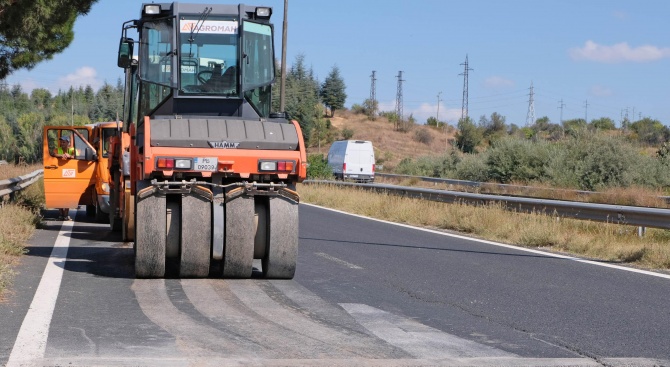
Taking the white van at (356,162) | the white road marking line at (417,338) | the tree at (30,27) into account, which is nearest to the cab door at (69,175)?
the tree at (30,27)

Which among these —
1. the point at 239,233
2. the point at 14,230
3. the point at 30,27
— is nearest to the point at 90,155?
the point at 14,230

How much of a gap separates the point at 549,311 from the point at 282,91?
27.9 meters

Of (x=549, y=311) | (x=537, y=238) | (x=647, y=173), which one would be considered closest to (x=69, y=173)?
(x=537, y=238)

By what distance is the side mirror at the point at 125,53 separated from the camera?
1145cm

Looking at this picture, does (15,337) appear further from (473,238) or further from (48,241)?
(473,238)

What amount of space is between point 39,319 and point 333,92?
392ft

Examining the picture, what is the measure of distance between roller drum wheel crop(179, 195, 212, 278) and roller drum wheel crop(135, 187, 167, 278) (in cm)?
23

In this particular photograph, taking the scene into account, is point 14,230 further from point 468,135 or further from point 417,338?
→ point 468,135

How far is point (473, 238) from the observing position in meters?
17.6

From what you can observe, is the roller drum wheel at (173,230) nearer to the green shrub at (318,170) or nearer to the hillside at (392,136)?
the green shrub at (318,170)

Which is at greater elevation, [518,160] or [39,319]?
[518,160]

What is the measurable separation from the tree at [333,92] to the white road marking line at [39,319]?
11473cm

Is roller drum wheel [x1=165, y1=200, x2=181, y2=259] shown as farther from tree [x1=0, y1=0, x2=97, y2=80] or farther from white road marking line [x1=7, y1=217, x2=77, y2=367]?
tree [x1=0, y1=0, x2=97, y2=80]

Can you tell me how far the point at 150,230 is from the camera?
33.1 feet
